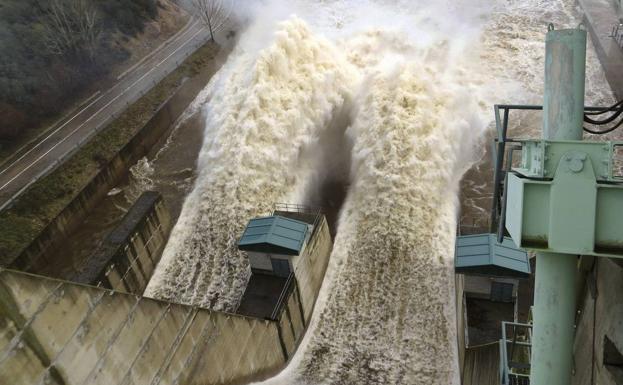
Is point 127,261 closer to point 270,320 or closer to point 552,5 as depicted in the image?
point 270,320

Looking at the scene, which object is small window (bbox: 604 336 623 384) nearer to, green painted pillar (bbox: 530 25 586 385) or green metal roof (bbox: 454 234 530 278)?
green painted pillar (bbox: 530 25 586 385)

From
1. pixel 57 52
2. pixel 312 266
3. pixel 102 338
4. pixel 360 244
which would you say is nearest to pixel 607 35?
pixel 360 244

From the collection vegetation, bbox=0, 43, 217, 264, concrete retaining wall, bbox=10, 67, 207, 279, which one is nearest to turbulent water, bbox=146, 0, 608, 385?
concrete retaining wall, bbox=10, 67, 207, 279

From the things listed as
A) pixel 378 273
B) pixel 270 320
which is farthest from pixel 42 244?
pixel 378 273

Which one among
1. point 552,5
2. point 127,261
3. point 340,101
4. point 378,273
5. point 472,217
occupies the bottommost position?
point 127,261

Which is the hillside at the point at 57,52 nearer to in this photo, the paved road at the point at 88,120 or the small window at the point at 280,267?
the paved road at the point at 88,120

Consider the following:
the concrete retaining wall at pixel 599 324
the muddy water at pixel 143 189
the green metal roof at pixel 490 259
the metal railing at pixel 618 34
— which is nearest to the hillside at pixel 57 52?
the muddy water at pixel 143 189
